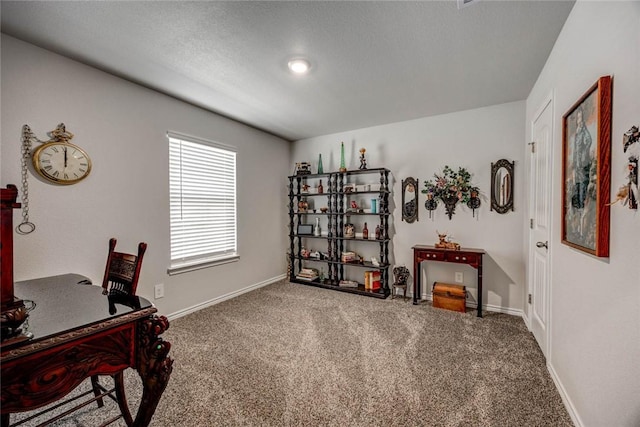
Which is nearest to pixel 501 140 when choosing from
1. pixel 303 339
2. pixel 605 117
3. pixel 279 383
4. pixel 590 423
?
pixel 605 117

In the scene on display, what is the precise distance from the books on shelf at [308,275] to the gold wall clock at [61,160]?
2997 mm

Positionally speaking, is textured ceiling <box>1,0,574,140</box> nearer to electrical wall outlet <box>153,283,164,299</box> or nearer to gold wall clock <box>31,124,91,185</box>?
gold wall clock <box>31,124,91,185</box>

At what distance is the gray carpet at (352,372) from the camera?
1.62 m

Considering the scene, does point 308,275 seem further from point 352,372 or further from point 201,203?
point 352,372

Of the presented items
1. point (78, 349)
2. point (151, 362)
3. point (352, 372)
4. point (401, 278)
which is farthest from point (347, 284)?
point (78, 349)

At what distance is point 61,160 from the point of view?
2.20 m

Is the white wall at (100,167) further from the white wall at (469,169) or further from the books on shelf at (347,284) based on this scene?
the white wall at (469,169)

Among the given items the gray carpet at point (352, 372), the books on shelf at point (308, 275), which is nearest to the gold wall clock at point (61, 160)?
the gray carpet at point (352, 372)

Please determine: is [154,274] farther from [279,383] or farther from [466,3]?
[466,3]

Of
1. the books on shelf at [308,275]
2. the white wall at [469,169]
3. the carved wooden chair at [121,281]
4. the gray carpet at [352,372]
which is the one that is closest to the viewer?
the carved wooden chair at [121,281]

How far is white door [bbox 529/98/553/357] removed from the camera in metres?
2.18

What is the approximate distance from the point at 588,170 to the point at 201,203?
350 centimetres

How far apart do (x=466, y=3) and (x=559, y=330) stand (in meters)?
2.18

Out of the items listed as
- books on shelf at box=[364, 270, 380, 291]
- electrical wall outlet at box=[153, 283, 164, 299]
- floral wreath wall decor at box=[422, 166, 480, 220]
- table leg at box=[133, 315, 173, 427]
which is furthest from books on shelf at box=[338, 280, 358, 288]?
table leg at box=[133, 315, 173, 427]
